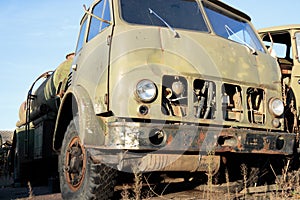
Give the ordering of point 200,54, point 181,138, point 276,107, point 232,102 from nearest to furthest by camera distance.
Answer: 1. point 181,138
2. point 200,54
3. point 232,102
4. point 276,107

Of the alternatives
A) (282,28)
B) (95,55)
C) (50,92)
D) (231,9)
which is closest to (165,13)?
(95,55)

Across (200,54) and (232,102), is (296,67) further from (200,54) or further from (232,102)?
(200,54)

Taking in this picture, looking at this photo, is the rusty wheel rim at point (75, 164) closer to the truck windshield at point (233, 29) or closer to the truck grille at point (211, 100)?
the truck grille at point (211, 100)

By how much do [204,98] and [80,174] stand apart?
1604 millimetres

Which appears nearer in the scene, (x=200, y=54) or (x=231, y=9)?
(x=200, y=54)

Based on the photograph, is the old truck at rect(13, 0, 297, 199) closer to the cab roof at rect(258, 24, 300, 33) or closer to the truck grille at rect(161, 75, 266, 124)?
the truck grille at rect(161, 75, 266, 124)

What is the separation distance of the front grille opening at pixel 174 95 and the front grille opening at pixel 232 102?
0.51 meters

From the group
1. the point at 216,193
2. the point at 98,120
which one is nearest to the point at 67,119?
the point at 98,120

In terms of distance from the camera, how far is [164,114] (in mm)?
4094

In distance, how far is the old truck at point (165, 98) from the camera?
3969 mm

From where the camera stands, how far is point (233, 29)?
18.2 feet

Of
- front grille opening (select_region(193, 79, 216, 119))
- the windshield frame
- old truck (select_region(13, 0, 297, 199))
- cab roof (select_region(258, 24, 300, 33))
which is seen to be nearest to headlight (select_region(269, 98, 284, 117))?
old truck (select_region(13, 0, 297, 199))

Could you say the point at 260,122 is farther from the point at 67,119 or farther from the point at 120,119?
the point at 67,119

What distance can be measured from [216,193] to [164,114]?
1637 mm
